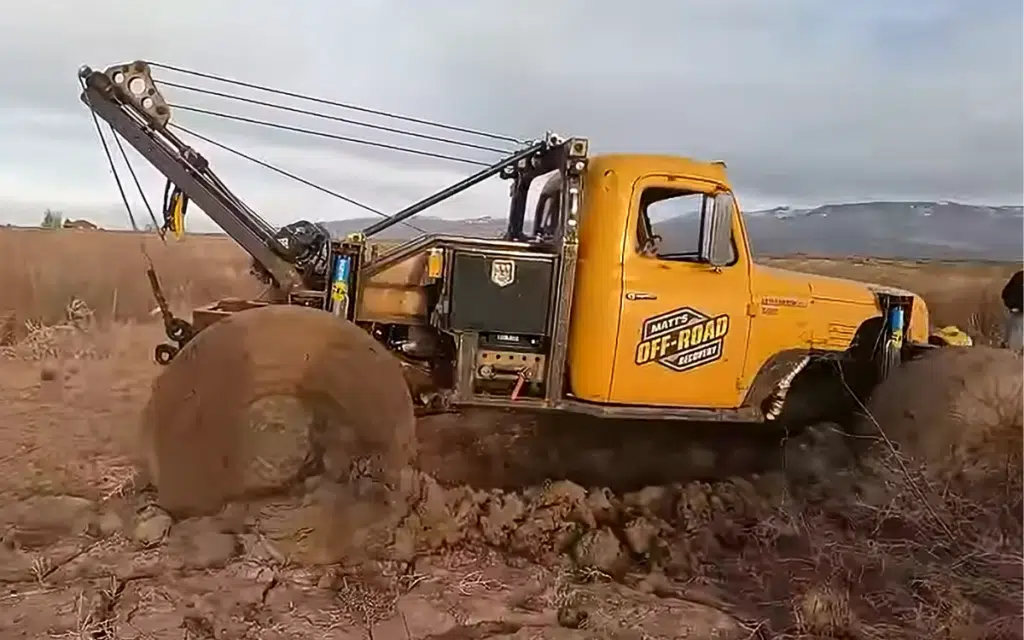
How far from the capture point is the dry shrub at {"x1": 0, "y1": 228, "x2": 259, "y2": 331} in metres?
11.7

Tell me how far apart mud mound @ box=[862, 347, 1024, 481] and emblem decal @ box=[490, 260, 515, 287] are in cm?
216

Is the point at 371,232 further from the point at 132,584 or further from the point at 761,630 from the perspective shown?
the point at 761,630

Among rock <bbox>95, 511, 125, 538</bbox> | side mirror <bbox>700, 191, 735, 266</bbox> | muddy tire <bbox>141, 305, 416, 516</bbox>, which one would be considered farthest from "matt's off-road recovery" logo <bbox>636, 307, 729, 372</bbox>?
rock <bbox>95, 511, 125, 538</bbox>

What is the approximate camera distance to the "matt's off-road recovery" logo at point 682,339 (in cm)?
525

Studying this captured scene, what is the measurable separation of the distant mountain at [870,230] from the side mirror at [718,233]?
0.77 ft

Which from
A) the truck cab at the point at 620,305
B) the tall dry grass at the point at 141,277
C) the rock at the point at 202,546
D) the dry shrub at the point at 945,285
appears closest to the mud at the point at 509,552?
the rock at the point at 202,546

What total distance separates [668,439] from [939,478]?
82.4 inches

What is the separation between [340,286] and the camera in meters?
5.26

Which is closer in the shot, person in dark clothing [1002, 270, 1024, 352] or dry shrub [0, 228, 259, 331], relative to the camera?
person in dark clothing [1002, 270, 1024, 352]

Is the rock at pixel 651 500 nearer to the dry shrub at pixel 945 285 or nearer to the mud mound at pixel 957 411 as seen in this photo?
the mud mound at pixel 957 411

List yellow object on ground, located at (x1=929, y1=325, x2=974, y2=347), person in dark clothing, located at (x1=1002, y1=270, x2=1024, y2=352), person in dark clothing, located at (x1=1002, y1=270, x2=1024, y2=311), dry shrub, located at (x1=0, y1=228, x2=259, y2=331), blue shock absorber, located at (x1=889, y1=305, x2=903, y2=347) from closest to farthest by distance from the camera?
person in dark clothing, located at (x1=1002, y1=270, x2=1024, y2=311), person in dark clothing, located at (x1=1002, y1=270, x2=1024, y2=352), blue shock absorber, located at (x1=889, y1=305, x2=903, y2=347), yellow object on ground, located at (x1=929, y1=325, x2=974, y2=347), dry shrub, located at (x1=0, y1=228, x2=259, y2=331)

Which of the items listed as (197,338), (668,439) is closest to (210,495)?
(197,338)

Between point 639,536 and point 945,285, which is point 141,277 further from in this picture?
point 639,536

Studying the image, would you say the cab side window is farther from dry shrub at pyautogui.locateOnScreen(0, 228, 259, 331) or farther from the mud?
dry shrub at pyautogui.locateOnScreen(0, 228, 259, 331)
